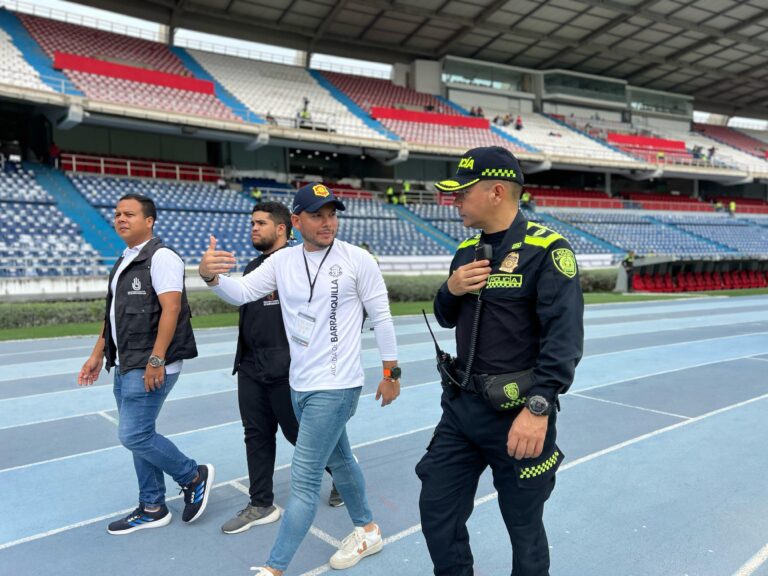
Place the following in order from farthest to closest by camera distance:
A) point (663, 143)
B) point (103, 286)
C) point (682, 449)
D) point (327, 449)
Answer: point (663, 143) < point (103, 286) < point (682, 449) < point (327, 449)

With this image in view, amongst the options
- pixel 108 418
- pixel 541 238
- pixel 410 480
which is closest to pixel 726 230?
pixel 410 480

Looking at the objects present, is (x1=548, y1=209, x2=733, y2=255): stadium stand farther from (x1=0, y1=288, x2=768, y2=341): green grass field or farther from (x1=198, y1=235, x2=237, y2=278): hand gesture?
(x1=198, y1=235, x2=237, y2=278): hand gesture

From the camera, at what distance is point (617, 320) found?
14.1 metres

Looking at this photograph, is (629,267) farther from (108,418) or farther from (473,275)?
(473,275)

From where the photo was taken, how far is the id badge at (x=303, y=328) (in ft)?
9.55

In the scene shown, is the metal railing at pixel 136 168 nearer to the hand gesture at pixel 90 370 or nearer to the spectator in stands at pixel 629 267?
the spectator in stands at pixel 629 267

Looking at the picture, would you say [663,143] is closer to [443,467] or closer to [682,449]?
[682,449]

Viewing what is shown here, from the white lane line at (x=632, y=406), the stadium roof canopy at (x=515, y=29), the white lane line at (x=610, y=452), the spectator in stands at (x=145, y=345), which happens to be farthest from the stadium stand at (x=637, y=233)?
the spectator in stands at (x=145, y=345)

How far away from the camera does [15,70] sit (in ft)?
76.7

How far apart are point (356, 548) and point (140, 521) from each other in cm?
146

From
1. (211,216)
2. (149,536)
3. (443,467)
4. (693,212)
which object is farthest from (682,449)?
(693,212)

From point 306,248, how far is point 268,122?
27007 millimetres

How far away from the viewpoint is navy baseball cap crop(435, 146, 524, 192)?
230 cm

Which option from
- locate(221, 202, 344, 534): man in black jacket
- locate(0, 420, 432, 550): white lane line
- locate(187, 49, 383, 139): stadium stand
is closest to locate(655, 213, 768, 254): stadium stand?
locate(187, 49, 383, 139): stadium stand
